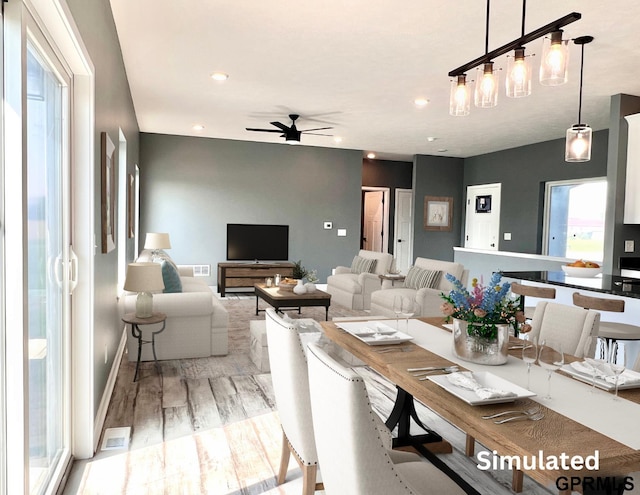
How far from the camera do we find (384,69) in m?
4.41

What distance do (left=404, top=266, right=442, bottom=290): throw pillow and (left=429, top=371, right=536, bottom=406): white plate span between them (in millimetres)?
4259

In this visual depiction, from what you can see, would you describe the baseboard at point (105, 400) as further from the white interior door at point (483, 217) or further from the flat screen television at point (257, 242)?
the white interior door at point (483, 217)

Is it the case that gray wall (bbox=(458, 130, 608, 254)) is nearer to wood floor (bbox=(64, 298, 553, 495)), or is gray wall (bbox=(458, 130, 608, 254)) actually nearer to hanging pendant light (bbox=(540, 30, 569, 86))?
wood floor (bbox=(64, 298, 553, 495))

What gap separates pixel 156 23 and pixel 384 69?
6.53 feet

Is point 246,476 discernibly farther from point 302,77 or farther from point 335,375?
point 302,77

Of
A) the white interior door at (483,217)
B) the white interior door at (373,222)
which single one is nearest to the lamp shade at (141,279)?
the white interior door at (483,217)

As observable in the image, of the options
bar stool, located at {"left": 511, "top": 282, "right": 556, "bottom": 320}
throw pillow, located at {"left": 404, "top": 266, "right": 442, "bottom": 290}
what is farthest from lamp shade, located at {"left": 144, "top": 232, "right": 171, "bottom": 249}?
bar stool, located at {"left": 511, "top": 282, "right": 556, "bottom": 320}

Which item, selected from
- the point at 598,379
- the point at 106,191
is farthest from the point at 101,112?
the point at 598,379

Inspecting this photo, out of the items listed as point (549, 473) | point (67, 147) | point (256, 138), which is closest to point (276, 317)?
point (549, 473)

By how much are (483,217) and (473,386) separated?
830 centimetres

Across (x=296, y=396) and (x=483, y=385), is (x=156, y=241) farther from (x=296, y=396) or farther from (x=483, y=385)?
(x=483, y=385)

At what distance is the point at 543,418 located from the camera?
1.46 m

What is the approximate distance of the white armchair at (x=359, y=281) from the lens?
276 inches

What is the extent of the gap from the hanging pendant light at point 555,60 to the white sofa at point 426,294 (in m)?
3.50
